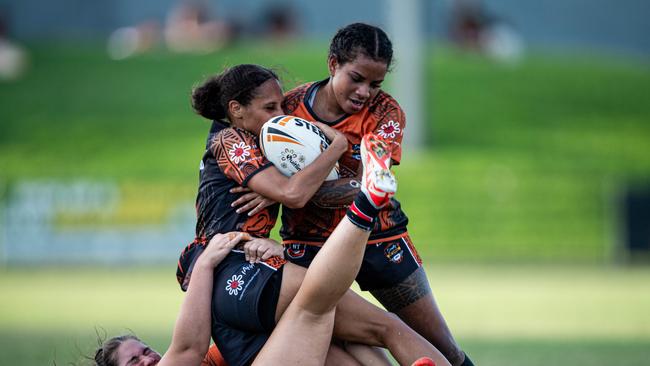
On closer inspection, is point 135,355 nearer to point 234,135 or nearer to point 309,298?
point 309,298

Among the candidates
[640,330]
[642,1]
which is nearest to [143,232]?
[640,330]

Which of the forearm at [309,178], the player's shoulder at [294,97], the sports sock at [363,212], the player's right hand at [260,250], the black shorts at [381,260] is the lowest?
the black shorts at [381,260]

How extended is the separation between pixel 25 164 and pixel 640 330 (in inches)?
783

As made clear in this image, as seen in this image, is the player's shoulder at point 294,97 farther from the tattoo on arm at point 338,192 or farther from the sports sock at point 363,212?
the sports sock at point 363,212

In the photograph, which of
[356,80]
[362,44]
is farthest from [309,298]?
[362,44]

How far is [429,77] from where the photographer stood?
111 feet

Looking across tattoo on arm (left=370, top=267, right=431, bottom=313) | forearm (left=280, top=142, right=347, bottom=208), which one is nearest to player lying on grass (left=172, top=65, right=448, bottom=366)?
forearm (left=280, top=142, right=347, bottom=208)

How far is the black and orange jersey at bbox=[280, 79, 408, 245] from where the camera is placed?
19.4ft

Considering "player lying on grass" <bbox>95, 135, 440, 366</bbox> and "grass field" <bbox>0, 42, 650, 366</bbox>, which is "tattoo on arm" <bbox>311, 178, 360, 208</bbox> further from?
"grass field" <bbox>0, 42, 650, 366</bbox>

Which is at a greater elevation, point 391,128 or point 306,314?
point 391,128


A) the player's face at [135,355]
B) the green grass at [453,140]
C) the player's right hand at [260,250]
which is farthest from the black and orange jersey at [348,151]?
the green grass at [453,140]

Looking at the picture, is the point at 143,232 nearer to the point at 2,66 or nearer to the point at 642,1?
the point at 2,66

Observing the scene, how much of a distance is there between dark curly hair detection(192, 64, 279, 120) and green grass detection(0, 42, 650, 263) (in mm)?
15078

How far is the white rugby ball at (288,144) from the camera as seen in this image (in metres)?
5.56
